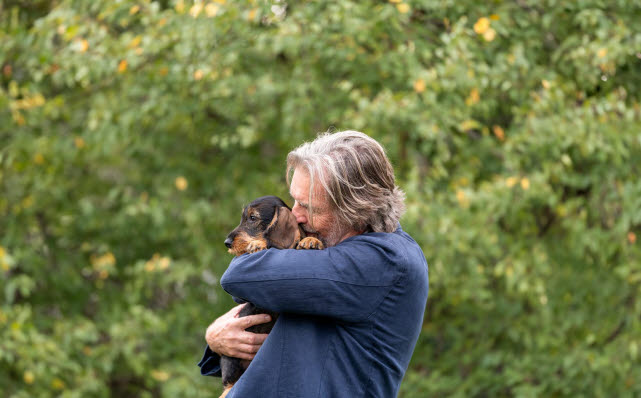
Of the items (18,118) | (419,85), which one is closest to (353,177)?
(419,85)

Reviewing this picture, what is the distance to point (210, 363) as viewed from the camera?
255 cm

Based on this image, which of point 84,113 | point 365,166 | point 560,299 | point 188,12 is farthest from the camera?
point 84,113

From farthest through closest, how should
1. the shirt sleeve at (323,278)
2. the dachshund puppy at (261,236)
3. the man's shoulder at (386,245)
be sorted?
the dachshund puppy at (261,236) < the man's shoulder at (386,245) < the shirt sleeve at (323,278)

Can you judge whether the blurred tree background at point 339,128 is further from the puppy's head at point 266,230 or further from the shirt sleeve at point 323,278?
the shirt sleeve at point 323,278

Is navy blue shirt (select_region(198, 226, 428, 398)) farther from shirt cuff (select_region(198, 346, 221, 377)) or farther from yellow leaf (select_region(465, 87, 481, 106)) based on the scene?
yellow leaf (select_region(465, 87, 481, 106))

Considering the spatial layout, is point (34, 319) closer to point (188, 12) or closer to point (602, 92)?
point (188, 12)

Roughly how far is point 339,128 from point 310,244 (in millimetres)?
2858

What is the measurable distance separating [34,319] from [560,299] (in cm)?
426

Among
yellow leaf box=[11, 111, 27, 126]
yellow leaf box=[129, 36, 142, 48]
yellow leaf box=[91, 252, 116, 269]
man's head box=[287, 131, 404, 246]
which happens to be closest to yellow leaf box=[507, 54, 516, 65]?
yellow leaf box=[129, 36, 142, 48]

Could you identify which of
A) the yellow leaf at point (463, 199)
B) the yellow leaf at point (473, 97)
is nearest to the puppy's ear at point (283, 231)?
the yellow leaf at point (463, 199)

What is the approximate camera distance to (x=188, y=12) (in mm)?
4902

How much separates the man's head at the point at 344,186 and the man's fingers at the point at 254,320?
0.32 meters

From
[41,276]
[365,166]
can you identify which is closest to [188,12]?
[41,276]

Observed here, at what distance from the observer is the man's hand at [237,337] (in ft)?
7.41
